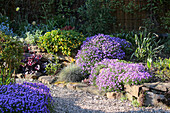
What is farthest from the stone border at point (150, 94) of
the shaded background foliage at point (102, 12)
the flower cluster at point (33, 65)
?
the shaded background foliage at point (102, 12)

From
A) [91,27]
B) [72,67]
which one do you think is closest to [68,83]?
[72,67]

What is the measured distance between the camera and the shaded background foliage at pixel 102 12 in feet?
26.9

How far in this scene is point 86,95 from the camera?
432 centimetres

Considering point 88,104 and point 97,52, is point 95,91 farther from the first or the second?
point 97,52

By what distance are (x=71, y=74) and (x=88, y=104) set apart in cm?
166

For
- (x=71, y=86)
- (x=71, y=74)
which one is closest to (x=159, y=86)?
(x=71, y=86)

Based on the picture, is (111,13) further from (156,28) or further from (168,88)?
(168,88)

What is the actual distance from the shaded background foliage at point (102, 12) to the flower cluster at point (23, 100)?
17.9 ft

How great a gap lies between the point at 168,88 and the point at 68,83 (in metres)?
2.32

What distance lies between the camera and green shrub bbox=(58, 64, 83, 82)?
5.26 metres

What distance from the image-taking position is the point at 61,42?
5.98 metres

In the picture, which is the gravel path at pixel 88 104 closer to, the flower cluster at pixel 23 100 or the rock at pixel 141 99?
the rock at pixel 141 99

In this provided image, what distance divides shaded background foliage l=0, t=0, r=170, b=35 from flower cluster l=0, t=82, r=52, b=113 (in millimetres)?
5450

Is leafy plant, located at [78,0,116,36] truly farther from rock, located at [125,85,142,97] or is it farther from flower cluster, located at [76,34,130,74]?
rock, located at [125,85,142,97]
